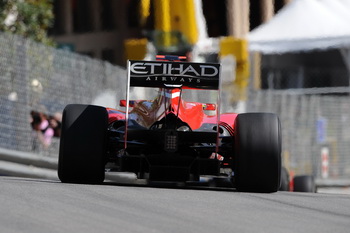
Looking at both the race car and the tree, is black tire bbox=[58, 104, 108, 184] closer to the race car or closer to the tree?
the race car

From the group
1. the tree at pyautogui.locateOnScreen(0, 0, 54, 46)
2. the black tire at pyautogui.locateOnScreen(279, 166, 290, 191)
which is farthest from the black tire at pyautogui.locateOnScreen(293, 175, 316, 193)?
the tree at pyautogui.locateOnScreen(0, 0, 54, 46)

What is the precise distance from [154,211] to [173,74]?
116 inches

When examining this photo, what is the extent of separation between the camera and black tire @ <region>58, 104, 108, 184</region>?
9883 millimetres

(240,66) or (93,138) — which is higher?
(240,66)

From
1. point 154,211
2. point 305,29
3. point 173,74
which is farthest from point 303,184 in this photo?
point 305,29

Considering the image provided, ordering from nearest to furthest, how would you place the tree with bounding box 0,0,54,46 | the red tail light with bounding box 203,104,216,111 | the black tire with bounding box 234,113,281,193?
the black tire with bounding box 234,113,281,193 → the red tail light with bounding box 203,104,216,111 → the tree with bounding box 0,0,54,46

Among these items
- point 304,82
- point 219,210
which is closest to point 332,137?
point 304,82

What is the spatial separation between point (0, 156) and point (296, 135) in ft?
34.3

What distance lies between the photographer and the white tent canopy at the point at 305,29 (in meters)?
25.2

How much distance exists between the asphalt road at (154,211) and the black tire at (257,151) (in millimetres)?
501

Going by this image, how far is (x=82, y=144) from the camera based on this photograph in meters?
9.88

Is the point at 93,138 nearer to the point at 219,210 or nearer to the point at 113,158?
the point at 113,158

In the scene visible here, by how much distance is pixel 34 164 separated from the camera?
1364 cm

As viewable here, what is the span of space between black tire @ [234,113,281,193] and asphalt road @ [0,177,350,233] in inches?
19.7
